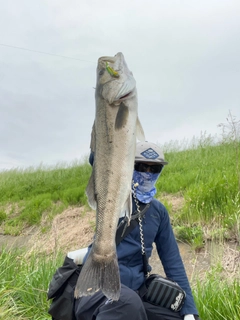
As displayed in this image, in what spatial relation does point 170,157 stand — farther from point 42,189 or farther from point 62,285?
point 62,285

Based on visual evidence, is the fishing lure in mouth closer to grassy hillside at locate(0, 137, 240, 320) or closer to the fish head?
the fish head

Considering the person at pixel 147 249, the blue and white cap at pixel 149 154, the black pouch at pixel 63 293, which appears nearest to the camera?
the person at pixel 147 249

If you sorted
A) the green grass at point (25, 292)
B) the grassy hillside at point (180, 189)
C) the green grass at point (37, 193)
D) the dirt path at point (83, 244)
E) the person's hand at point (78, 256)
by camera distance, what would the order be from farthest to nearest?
the green grass at point (37, 193), the grassy hillside at point (180, 189), the dirt path at point (83, 244), the green grass at point (25, 292), the person's hand at point (78, 256)

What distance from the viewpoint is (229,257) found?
5809 millimetres

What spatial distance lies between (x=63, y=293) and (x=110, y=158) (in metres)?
1.44

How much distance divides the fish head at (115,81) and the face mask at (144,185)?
129cm

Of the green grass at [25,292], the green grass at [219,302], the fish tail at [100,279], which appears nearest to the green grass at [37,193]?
the green grass at [25,292]

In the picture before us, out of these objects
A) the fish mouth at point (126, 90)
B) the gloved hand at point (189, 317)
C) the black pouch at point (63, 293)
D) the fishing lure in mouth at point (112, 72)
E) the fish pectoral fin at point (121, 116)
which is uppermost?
the fishing lure in mouth at point (112, 72)

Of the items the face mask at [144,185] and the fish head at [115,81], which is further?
the face mask at [144,185]

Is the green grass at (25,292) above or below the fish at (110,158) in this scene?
below

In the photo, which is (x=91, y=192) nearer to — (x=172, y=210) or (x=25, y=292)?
(x=25, y=292)

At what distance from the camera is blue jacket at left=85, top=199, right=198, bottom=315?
117 inches

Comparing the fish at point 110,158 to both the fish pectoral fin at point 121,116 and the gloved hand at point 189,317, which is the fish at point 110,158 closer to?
the fish pectoral fin at point 121,116

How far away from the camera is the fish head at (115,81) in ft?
6.01
